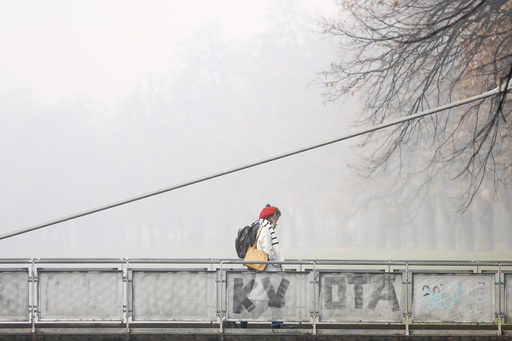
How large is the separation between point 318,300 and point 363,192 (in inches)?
1759

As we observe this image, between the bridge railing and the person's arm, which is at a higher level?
the person's arm

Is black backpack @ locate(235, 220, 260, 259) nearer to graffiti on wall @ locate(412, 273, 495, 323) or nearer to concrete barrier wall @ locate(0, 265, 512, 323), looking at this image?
concrete barrier wall @ locate(0, 265, 512, 323)

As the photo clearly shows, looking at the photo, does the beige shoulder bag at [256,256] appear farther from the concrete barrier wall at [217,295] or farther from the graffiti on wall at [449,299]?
the graffiti on wall at [449,299]

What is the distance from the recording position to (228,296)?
12.9 meters

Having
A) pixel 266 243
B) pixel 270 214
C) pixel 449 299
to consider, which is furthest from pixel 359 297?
pixel 270 214

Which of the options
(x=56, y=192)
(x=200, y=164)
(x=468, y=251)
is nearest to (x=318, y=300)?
(x=468, y=251)

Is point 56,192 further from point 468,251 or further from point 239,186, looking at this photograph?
point 468,251

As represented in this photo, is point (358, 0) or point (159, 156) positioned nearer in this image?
point (358, 0)

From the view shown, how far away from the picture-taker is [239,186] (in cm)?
7650

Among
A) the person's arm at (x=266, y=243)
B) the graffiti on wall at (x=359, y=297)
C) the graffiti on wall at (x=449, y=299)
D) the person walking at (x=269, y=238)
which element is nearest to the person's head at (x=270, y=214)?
the person walking at (x=269, y=238)

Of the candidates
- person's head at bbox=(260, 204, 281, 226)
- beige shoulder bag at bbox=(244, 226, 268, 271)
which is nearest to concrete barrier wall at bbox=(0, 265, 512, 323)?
beige shoulder bag at bbox=(244, 226, 268, 271)

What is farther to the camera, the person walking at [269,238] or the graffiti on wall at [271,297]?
the person walking at [269,238]

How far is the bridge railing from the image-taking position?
1293cm

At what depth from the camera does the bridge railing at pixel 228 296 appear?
1293 cm
